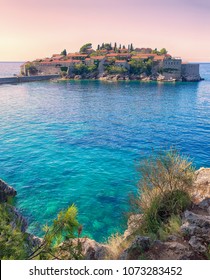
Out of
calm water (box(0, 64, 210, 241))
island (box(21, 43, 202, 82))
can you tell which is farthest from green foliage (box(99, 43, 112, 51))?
calm water (box(0, 64, 210, 241))

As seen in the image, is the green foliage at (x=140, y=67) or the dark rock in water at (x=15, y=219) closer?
the dark rock in water at (x=15, y=219)

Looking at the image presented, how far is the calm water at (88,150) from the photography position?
17.6 meters

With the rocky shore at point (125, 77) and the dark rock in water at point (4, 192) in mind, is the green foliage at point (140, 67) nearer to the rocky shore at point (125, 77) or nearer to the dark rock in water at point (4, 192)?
the rocky shore at point (125, 77)

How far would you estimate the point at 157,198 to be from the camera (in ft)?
39.1

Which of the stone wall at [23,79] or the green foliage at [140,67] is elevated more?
the green foliage at [140,67]

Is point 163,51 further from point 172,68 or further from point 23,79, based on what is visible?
point 23,79

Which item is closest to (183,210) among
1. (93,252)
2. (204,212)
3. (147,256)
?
(204,212)

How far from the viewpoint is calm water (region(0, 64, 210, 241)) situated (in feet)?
57.7

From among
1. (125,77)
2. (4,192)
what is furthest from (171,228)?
(125,77)

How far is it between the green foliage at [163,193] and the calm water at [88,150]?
423cm

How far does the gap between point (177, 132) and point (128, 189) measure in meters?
20.1

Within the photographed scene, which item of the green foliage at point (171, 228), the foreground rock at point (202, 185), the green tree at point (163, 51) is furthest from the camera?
the green tree at point (163, 51)

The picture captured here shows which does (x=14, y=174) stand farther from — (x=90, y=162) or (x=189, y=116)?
(x=189, y=116)

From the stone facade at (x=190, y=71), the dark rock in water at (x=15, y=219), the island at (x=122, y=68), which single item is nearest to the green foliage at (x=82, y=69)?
the island at (x=122, y=68)
